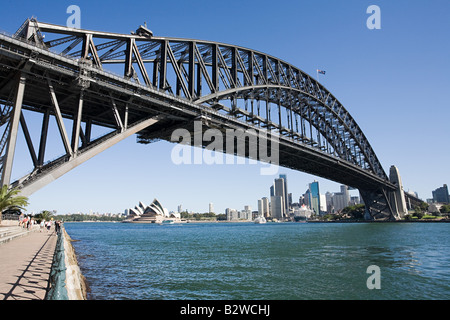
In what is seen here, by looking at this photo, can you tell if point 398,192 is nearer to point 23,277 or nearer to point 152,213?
point 23,277

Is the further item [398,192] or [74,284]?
[398,192]

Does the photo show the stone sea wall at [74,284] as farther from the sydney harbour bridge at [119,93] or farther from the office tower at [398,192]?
the office tower at [398,192]

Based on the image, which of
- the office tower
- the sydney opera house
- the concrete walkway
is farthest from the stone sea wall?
the sydney opera house

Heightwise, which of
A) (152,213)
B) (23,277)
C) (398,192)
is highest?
(398,192)

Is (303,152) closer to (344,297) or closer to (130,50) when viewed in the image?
(130,50)

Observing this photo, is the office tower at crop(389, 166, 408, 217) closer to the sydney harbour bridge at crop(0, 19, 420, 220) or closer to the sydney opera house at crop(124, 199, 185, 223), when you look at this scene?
the sydney harbour bridge at crop(0, 19, 420, 220)

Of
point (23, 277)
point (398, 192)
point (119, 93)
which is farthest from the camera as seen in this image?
point (398, 192)

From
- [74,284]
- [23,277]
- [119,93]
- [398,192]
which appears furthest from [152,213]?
[74,284]

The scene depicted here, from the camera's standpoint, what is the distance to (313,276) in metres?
14.1

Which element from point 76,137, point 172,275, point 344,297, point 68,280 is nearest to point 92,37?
point 76,137

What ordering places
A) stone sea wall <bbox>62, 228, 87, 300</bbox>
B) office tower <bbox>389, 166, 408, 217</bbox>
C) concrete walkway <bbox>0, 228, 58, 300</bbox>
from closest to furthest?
1. concrete walkway <bbox>0, 228, 58, 300</bbox>
2. stone sea wall <bbox>62, 228, 87, 300</bbox>
3. office tower <bbox>389, 166, 408, 217</bbox>

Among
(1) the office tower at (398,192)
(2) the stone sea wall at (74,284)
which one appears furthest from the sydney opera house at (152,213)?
(2) the stone sea wall at (74,284)
